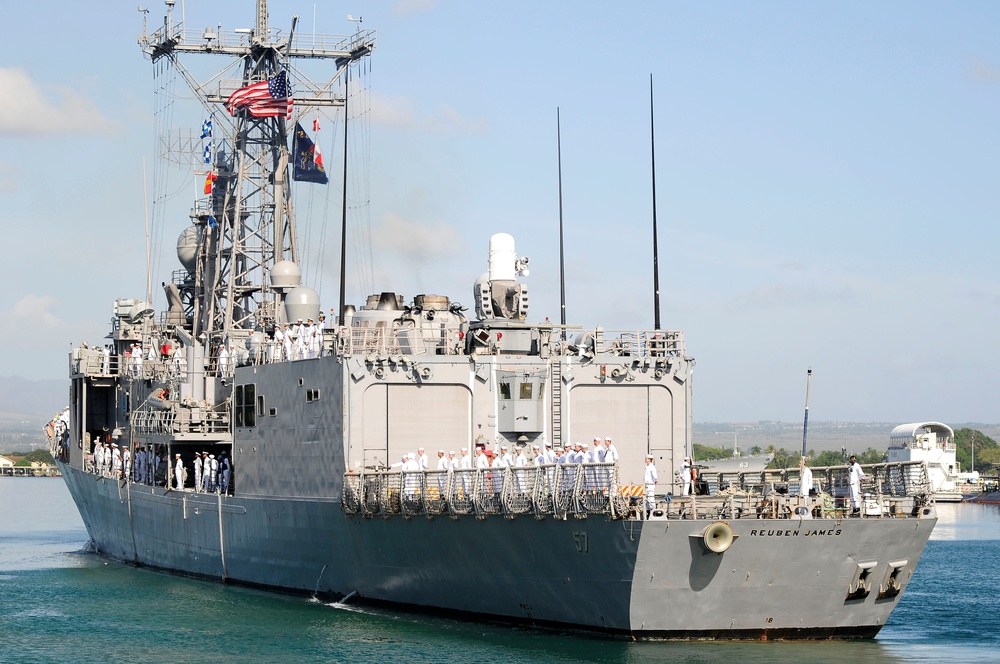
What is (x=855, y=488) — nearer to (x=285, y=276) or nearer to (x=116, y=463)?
(x=285, y=276)

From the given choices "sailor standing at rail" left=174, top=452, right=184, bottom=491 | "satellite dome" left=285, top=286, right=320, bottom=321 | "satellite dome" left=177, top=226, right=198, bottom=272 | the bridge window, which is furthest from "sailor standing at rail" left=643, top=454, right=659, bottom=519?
"satellite dome" left=177, top=226, right=198, bottom=272

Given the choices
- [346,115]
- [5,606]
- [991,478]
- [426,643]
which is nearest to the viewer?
[426,643]

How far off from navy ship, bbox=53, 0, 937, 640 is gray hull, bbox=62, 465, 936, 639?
5 centimetres

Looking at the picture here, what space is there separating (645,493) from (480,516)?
150 inches

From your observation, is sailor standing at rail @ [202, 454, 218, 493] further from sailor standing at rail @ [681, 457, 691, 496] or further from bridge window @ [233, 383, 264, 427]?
sailor standing at rail @ [681, 457, 691, 496]

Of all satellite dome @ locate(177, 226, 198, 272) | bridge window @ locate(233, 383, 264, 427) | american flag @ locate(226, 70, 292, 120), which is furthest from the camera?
satellite dome @ locate(177, 226, 198, 272)

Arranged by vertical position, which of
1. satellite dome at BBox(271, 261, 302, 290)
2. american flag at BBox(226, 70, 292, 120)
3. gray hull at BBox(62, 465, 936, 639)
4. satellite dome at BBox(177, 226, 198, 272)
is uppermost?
american flag at BBox(226, 70, 292, 120)

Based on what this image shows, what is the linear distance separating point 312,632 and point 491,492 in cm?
477

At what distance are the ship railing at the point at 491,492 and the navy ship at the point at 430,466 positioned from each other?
45 millimetres

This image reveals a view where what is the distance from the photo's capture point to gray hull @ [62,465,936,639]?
24594 mm

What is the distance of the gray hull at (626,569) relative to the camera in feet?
80.7

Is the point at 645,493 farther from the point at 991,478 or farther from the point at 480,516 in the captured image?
the point at 991,478

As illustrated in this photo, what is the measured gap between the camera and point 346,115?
131 ft

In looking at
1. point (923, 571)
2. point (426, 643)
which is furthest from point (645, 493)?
point (923, 571)
